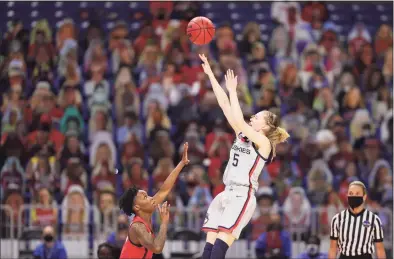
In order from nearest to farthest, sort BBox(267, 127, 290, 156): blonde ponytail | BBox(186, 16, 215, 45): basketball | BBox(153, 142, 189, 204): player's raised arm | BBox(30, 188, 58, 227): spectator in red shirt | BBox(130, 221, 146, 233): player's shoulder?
BBox(130, 221, 146, 233): player's shoulder
BBox(267, 127, 290, 156): blonde ponytail
BBox(153, 142, 189, 204): player's raised arm
BBox(186, 16, 215, 45): basketball
BBox(30, 188, 58, 227): spectator in red shirt

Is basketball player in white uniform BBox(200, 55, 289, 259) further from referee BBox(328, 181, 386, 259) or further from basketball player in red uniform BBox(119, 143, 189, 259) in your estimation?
referee BBox(328, 181, 386, 259)

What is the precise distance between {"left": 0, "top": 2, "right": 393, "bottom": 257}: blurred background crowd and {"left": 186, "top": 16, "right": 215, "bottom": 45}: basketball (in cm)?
483

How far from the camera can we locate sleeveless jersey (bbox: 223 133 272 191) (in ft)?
39.0

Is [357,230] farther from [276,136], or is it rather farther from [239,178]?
[239,178]

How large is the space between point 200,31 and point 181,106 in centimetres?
856

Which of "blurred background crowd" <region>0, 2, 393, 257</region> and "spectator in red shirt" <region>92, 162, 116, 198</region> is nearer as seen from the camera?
"blurred background crowd" <region>0, 2, 393, 257</region>

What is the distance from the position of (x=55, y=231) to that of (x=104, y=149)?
2379mm

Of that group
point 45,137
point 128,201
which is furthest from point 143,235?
point 45,137

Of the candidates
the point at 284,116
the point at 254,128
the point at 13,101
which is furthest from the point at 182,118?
the point at 254,128

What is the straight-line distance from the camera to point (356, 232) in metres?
13.1

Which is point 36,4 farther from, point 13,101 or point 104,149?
point 104,149

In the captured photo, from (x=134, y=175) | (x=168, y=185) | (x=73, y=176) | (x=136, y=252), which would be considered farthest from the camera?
(x=134, y=175)

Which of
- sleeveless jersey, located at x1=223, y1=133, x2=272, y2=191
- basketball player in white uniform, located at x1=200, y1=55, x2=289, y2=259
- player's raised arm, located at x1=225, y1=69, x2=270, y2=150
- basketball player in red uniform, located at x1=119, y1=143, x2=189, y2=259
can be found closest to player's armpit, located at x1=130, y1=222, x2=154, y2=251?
basketball player in red uniform, located at x1=119, y1=143, x2=189, y2=259

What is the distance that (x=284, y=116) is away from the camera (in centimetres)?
2133
